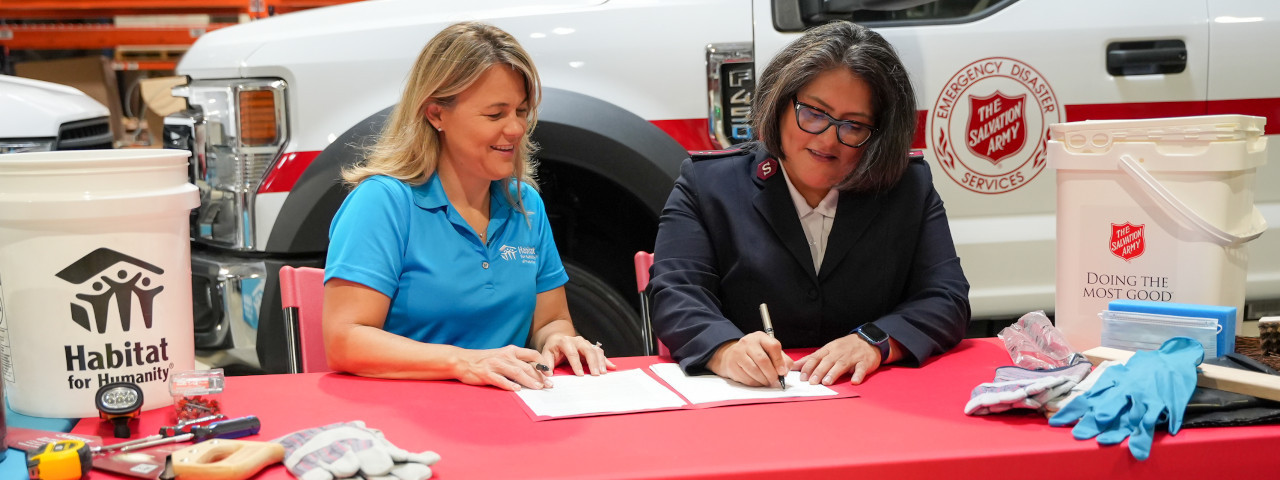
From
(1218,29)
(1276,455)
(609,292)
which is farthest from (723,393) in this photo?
(1218,29)

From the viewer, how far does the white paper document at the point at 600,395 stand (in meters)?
1.56

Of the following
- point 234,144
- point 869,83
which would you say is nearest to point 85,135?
point 234,144

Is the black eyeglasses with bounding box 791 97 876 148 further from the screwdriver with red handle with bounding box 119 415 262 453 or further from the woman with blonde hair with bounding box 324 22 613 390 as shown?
the screwdriver with red handle with bounding box 119 415 262 453

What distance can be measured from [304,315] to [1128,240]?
1617mm

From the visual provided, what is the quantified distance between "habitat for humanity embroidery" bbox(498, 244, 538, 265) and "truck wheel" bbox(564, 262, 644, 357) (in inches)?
25.2

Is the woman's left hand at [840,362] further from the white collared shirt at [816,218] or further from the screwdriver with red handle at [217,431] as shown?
the screwdriver with red handle at [217,431]

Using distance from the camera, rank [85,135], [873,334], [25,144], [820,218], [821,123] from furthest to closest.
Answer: [85,135], [25,144], [820,218], [821,123], [873,334]

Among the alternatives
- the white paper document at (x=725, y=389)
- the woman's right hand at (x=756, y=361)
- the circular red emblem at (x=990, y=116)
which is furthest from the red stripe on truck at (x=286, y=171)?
the circular red emblem at (x=990, y=116)

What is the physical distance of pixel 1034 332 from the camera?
1871 mm

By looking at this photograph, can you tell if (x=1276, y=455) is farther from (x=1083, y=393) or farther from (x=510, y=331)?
(x=510, y=331)

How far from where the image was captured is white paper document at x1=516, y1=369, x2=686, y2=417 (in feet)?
5.11

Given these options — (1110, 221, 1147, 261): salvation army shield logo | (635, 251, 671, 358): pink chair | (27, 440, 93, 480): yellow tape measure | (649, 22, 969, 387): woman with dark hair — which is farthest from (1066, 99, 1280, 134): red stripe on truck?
(27, 440, 93, 480): yellow tape measure

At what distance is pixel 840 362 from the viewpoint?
1743 mm

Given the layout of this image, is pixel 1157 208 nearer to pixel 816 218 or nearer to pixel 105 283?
pixel 816 218
